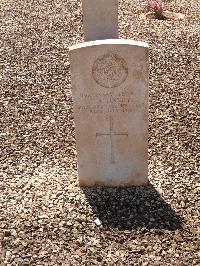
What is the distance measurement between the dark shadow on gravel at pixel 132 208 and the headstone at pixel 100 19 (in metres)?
1.64

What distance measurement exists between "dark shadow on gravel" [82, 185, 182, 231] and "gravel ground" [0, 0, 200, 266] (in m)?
0.01

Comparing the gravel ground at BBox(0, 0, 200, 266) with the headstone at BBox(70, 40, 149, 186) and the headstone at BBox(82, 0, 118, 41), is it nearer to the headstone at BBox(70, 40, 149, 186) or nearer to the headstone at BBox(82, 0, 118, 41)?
the headstone at BBox(70, 40, 149, 186)

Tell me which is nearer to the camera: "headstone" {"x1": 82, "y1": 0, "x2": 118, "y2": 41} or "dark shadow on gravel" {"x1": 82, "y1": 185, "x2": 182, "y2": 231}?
"dark shadow on gravel" {"x1": 82, "y1": 185, "x2": 182, "y2": 231}

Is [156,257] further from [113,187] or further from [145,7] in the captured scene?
[145,7]

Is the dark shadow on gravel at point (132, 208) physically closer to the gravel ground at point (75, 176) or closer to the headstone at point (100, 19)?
the gravel ground at point (75, 176)

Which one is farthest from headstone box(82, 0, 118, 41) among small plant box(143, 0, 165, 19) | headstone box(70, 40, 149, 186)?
small plant box(143, 0, 165, 19)

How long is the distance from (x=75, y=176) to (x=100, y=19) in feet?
5.74

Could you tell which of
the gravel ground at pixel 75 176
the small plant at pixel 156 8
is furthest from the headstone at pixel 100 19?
the small plant at pixel 156 8

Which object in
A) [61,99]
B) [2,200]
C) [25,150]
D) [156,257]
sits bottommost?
[156,257]

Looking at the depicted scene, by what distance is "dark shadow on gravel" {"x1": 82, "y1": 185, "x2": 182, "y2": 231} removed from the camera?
4.58 m

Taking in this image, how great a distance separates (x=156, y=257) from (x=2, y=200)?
1754 millimetres

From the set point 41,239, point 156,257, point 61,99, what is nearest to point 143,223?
point 156,257

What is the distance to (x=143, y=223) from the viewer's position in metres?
4.58

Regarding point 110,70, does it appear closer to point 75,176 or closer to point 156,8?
point 75,176
